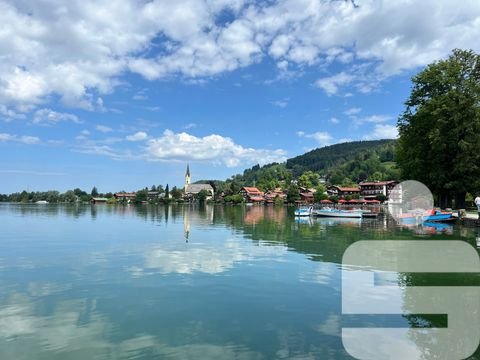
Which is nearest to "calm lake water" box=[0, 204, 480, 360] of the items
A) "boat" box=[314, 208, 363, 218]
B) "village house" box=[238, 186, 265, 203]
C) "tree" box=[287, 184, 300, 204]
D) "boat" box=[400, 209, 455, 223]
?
"boat" box=[400, 209, 455, 223]

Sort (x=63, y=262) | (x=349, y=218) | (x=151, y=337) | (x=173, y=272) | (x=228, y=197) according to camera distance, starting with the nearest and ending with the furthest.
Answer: (x=151, y=337), (x=173, y=272), (x=63, y=262), (x=349, y=218), (x=228, y=197)

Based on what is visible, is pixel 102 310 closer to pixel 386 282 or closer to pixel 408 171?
pixel 386 282

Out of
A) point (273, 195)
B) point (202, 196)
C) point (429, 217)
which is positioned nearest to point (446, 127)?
point (429, 217)

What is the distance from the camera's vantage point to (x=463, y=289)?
11.7m

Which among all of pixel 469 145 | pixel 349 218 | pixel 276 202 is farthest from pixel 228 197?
pixel 469 145

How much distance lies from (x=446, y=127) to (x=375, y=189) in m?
123

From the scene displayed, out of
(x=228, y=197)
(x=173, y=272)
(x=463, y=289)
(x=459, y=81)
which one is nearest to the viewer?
(x=463, y=289)

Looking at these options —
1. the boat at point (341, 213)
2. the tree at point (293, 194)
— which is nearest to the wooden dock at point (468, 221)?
the boat at point (341, 213)

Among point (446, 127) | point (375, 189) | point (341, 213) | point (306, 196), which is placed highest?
point (446, 127)

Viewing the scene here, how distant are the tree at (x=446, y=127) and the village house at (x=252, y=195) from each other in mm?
128856

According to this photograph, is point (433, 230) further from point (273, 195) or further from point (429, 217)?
point (273, 195)

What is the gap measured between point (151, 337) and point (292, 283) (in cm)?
617

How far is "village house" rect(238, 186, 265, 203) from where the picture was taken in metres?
174

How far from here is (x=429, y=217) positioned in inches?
1551
